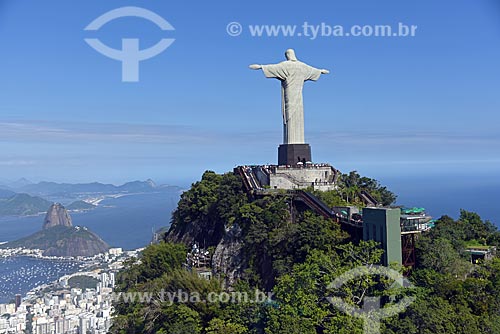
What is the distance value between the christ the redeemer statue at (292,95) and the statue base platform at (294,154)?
0.97 feet

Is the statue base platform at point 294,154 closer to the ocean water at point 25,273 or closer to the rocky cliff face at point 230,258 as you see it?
the rocky cliff face at point 230,258

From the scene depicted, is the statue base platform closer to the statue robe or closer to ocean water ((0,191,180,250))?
the statue robe

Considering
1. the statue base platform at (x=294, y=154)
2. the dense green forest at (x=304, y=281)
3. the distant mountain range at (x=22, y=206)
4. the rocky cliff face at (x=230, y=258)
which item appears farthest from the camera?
the distant mountain range at (x=22, y=206)

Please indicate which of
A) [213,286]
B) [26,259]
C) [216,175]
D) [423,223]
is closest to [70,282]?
[26,259]

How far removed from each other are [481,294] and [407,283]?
1690mm

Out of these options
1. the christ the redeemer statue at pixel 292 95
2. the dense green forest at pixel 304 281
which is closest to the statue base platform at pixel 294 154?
the christ the redeemer statue at pixel 292 95

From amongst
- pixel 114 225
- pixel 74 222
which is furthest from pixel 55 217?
pixel 74 222

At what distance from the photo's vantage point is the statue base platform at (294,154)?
20578mm

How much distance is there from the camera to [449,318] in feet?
34.3

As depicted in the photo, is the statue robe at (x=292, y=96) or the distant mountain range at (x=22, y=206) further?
the distant mountain range at (x=22, y=206)

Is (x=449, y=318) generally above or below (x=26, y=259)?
above

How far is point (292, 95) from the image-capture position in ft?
69.5

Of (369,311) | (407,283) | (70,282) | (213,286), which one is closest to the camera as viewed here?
(369,311)

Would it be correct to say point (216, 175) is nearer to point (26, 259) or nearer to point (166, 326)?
point (166, 326)
